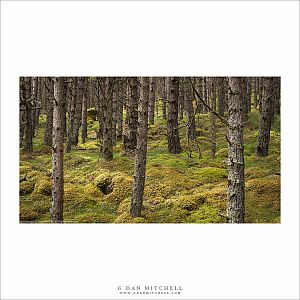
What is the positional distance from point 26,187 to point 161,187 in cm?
273

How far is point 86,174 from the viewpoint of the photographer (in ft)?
29.5

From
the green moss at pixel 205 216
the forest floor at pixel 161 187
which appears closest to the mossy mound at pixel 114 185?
the forest floor at pixel 161 187

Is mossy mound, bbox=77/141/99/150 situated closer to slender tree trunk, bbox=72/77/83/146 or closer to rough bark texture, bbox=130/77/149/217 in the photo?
slender tree trunk, bbox=72/77/83/146

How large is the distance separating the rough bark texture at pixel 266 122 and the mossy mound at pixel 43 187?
182 inches

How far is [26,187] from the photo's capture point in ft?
24.9

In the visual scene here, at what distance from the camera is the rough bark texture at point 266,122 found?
8422mm

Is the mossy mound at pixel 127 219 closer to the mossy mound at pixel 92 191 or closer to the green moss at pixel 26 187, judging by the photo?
the mossy mound at pixel 92 191

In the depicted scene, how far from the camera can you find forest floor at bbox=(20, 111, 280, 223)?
22.7 feet

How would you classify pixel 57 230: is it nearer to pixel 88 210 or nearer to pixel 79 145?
pixel 88 210

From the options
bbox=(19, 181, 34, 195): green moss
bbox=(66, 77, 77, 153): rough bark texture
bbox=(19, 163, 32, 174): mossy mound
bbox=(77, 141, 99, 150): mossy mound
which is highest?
bbox=(66, 77, 77, 153): rough bark texture

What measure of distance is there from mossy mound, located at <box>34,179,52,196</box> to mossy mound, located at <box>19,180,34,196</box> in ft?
0.35

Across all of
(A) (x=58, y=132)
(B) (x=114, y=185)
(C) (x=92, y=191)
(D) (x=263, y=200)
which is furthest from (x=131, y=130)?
(D) (x=263, y=200)

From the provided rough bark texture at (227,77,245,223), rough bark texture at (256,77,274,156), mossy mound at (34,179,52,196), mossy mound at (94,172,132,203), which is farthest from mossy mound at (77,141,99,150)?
rough bark texture at (227,77,245,223)
